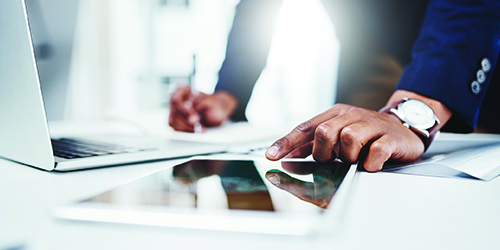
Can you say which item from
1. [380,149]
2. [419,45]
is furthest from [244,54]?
[380,149]

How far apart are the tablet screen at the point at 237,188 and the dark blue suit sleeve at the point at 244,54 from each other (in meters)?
0.76

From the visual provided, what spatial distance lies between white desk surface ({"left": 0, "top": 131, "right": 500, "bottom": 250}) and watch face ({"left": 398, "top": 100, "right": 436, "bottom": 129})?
0.47 feet

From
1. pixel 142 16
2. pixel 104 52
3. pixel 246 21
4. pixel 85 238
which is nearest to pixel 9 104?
pixel 85 238

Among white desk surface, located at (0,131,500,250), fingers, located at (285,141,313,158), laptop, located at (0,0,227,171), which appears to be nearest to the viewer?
white desk surface, located at (0,131,500,250)

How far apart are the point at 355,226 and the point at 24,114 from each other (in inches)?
12.6

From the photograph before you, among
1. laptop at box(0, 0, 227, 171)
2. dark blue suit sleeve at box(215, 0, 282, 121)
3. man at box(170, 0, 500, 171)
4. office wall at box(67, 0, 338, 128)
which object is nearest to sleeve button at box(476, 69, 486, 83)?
man at box(170, 0, 500, 171)

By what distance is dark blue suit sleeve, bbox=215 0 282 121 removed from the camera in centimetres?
111

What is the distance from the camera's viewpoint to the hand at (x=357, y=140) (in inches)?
13.1

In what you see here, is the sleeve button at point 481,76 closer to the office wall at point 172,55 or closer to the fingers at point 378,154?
the fingers at point 378,154

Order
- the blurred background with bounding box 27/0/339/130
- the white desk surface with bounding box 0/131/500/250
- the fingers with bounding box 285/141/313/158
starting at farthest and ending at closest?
the blurred background with bounding box 27/0/339/130, the fingers with bounding box 285/141/313/158, the white desk surface with bounding box 0/131/500/250

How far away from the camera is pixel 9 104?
0.32 metres

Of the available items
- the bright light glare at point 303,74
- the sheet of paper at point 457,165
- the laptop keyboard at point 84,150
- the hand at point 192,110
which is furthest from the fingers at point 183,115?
the bright light glare at point 303,74

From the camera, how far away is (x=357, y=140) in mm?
331

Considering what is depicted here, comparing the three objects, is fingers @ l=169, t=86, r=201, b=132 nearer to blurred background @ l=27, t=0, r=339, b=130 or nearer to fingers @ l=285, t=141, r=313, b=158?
blurred background @ l=27, t=0, r=339, b=130
